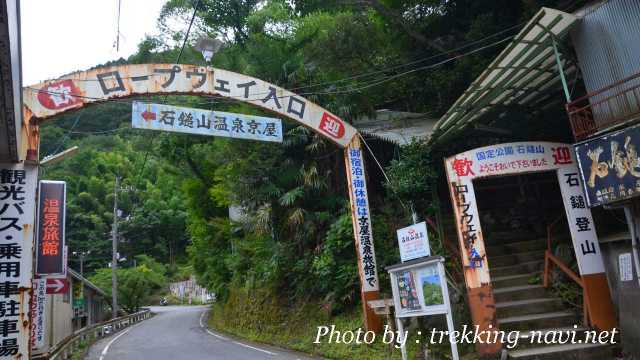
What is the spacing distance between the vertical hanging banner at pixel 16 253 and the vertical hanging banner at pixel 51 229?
119 centimetres

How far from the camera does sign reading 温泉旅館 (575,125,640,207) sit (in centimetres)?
680

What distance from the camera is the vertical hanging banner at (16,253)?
782 centimetres

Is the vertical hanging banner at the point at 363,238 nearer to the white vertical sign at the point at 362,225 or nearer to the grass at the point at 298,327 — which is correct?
the white vertical sign at the point at 362,225

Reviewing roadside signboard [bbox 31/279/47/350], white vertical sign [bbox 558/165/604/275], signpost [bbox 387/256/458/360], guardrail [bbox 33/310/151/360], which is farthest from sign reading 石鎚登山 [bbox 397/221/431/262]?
roadside signboard [bbox 31/279/47/350]

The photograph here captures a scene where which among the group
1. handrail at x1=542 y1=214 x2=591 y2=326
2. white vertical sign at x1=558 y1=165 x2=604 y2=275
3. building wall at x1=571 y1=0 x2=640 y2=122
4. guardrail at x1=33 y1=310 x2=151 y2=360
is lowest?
guardrail at x1=33 y1=310 x2=151 y2=360

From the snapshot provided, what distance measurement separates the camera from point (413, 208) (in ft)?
37.6

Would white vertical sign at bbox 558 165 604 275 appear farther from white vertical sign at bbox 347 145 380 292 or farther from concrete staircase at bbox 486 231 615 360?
white vertical sign at bbox 347 145 380 292

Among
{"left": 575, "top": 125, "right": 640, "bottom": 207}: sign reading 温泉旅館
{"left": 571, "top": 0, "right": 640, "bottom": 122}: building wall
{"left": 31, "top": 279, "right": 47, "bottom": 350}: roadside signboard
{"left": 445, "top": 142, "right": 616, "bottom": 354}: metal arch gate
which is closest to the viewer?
{"left": 575, "top": 125, "right": 640, "bottom": 207}: sign reading 温泉旅館

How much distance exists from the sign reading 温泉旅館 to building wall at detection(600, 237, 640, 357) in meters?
1.22

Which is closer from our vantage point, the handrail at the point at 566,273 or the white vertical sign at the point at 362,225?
the handrail at the point at 566,273

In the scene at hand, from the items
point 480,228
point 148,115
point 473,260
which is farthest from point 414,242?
point 148,115

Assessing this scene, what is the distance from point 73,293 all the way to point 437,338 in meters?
21.9

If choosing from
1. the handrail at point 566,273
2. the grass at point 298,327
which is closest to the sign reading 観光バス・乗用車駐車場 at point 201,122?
the grass at point 298,327

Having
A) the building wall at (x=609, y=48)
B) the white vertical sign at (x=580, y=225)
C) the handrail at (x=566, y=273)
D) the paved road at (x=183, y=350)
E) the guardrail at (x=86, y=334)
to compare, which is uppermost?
the building wall at (x=609, y=48)
